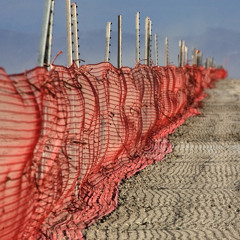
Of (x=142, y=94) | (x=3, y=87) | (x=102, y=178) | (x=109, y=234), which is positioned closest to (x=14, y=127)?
(x=3, y=87)

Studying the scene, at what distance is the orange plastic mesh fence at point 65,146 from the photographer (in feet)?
19.5

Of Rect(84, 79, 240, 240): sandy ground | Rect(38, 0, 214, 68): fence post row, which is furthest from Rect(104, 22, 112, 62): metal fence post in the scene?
Rect(84, 79, 240, 240): sandy ground

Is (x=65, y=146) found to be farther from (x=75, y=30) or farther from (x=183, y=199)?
(x=75, y=30)

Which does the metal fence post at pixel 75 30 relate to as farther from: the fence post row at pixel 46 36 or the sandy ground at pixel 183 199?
the fence post row at pixel 46 36

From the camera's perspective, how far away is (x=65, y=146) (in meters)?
7.73

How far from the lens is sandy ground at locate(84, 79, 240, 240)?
751 cm

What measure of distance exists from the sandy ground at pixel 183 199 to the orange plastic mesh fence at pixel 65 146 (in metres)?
0.30

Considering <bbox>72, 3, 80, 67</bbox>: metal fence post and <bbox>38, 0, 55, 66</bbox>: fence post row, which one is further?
<bbox>72, 3, 80, 67</bbox>: metal fence post

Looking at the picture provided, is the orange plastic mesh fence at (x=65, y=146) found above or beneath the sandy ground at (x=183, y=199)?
above

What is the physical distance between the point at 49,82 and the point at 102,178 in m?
3.81

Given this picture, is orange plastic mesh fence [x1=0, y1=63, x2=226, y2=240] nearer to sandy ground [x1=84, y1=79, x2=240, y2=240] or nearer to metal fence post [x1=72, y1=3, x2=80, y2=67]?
sandy ground [x1=84, y1=79, x2=240, y2=240]

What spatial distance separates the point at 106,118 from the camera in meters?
10.6

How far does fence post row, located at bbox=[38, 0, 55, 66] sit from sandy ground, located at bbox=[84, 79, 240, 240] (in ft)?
6.74

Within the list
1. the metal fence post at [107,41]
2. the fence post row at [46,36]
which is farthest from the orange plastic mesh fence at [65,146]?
the metal fence post at [107,41]
